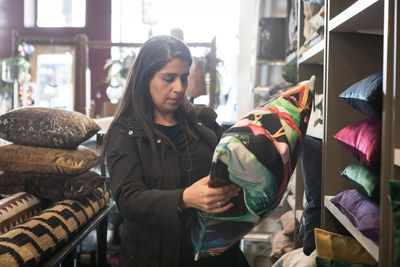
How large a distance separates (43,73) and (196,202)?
7.99 metres

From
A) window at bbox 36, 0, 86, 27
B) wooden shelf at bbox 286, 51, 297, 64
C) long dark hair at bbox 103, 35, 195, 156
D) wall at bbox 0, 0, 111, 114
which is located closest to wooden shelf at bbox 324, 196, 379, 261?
long dark hair at bbox 103, 35, 195, 156

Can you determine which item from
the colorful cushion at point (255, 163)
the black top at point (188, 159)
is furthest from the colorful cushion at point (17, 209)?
the colorful cushion at point (255, 163)

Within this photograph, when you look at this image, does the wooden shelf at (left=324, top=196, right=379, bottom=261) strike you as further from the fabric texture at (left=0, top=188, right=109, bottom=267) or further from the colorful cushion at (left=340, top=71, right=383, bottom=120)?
the fabric texture at (left=0, top=188, right=109, bottom=267)

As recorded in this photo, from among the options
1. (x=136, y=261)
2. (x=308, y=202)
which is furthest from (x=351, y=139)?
(x=136, y=261)

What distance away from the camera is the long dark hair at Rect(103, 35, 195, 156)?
1079mm

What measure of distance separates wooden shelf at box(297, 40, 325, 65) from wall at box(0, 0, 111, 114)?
687 centimetres

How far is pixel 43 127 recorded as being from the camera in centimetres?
162

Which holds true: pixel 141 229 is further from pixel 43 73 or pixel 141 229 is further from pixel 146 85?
pixel 43 73

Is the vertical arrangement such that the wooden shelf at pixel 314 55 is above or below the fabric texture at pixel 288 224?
above

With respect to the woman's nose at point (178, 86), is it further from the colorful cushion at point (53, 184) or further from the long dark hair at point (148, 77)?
the colorful cushion at point (53, 184)

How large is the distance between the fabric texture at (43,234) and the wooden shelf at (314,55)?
96 cm

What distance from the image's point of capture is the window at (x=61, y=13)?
8516mm

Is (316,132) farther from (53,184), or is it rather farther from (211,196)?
(53,184)

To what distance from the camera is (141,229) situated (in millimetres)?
1130
